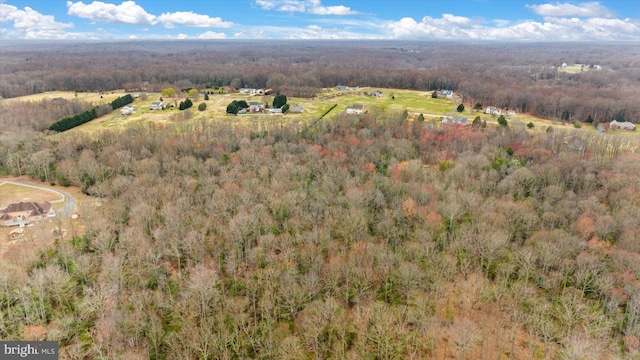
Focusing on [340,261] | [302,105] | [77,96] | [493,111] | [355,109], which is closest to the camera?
[340,261]

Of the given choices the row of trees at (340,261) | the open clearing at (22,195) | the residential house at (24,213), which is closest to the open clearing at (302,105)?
the open clearing at (22,195)

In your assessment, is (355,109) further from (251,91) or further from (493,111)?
(251,91)

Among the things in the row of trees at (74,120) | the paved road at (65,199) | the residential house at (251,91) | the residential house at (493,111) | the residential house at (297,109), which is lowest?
the paved road at (65,199)

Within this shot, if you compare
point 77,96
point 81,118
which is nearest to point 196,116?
point 81,118

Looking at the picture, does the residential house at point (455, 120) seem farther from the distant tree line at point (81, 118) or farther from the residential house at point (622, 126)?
the distant tree line at point (81, 118)

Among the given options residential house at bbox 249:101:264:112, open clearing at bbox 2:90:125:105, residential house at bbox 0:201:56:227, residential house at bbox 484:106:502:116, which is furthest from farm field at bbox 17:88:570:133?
residential house at bbox 0:201:56:227

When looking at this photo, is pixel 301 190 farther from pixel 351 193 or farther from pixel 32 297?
pixel 32 297
